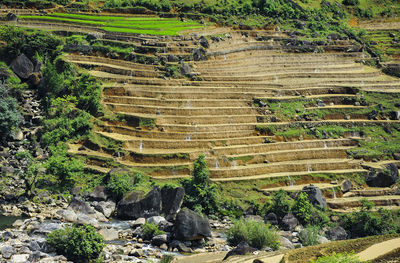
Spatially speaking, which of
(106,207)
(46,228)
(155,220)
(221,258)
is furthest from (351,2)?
(46,228)

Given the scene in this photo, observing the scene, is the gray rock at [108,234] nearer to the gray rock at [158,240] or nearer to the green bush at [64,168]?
the gray rock at [158,240]

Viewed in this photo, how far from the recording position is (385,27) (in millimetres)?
→ 90812

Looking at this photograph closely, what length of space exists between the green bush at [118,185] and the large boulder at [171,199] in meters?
3.03

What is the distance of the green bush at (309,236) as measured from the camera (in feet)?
132

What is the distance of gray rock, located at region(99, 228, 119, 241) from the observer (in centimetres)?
3772

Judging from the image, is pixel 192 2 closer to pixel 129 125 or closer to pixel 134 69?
pixel 134 69

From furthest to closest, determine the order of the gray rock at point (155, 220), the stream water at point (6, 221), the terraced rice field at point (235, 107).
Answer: the terraced rice field at point (235, 107) < the gray rock at point (155, 220) < the stream water at point (6, 221)

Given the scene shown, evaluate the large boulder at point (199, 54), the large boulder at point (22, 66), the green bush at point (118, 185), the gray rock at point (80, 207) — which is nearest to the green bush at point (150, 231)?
the gray rock at point (80, 207)

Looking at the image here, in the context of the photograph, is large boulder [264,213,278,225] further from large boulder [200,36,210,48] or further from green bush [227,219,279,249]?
large boulder [200,36,210,48]

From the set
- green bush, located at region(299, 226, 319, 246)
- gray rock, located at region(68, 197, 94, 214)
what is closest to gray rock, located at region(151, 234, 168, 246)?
gray rock, located at region(68, 197, 94, 214)

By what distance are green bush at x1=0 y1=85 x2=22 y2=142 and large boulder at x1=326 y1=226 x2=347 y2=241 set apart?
29.5m

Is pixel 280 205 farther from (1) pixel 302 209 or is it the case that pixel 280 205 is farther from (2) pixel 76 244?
(2) pixel 76 244

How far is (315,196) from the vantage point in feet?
157

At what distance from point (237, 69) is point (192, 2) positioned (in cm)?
2014
